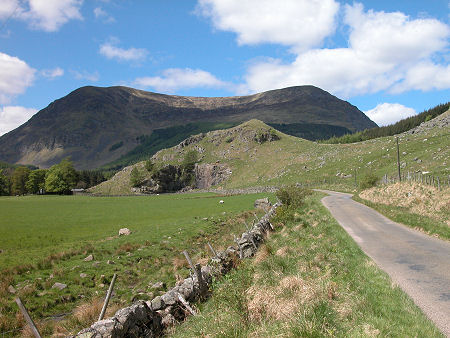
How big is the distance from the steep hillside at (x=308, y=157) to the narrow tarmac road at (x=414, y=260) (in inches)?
1575

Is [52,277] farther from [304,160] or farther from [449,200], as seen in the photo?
[304,160]

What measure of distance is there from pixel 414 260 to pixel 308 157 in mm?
120511

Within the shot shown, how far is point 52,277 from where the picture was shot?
59.2 feet

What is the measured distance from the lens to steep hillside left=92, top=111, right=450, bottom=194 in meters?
75.1

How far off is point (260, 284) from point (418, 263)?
6532mm

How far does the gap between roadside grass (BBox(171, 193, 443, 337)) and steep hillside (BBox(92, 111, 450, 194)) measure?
49.3 m

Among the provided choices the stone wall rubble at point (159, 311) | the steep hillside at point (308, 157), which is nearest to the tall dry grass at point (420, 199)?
the stone wall rubble at point (159, 311)

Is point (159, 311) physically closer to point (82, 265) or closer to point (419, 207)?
point (82, 265)

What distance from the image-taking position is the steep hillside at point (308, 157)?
246 feet

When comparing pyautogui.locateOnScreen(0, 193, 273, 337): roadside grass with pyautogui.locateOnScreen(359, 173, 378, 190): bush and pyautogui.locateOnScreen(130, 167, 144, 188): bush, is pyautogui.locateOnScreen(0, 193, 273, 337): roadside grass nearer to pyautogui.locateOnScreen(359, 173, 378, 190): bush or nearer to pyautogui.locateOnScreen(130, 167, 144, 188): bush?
pyautogui.locateOnScreen(359, 173, 378, 190): bush

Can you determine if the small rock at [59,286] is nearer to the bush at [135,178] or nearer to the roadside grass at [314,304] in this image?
the roadside grass at [314,304]

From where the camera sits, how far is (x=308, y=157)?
12925cm

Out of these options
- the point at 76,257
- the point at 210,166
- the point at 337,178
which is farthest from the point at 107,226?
the point at 210,166

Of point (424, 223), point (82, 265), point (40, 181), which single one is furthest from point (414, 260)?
point (40, 181)
